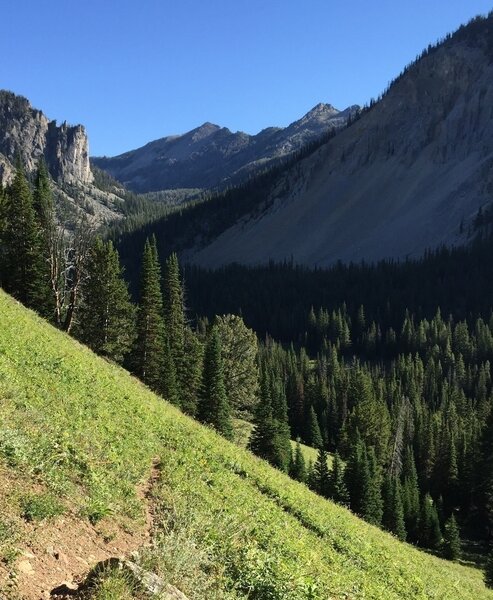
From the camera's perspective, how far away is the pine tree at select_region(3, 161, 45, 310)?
45.8m

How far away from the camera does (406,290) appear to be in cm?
19512

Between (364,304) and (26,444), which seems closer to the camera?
(26,444)

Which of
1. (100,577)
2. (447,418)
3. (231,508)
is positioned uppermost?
(100,577)

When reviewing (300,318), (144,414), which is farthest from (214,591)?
(300,318)

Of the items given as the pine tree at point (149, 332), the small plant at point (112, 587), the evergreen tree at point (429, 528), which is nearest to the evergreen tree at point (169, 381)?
the pine tree at point (149, 332)

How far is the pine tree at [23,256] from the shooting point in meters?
45.8

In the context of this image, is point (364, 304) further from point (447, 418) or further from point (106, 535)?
point (106, 535)

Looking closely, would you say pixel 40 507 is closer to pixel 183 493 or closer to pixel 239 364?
pixel 183 493

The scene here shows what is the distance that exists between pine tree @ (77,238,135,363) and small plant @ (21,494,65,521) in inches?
1479

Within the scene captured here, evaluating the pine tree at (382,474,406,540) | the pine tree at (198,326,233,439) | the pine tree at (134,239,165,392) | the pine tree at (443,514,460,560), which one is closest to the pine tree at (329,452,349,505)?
the pine tree at (382,474,406,540)

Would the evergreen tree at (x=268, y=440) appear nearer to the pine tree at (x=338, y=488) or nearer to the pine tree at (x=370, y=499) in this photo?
the pine tree at (x=338, y=488)

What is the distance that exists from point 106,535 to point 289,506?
9623mm

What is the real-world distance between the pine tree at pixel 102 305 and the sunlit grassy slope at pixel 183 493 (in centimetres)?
2395

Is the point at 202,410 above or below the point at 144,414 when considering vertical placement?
below
